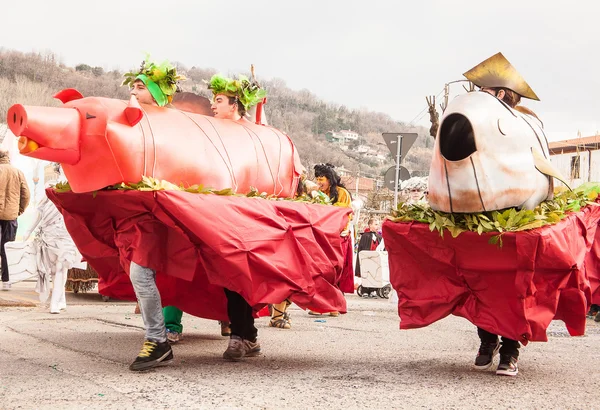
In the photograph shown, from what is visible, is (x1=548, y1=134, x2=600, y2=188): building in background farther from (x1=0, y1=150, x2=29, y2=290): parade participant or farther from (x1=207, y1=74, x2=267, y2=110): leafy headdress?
(x1=207, y1=74, x2=267, y2=110): leafy headdress

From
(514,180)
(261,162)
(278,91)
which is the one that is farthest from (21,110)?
(278,91)

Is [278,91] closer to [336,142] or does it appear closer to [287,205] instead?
[336,142]

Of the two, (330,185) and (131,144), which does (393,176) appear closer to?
(330,185)

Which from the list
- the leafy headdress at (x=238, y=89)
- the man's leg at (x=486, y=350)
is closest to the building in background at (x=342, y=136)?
the leafy headdress at (x=238, y=89)

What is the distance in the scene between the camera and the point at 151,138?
529 cm

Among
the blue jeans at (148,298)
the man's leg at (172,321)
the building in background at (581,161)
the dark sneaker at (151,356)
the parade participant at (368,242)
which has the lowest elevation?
the parade participant at (368,242)

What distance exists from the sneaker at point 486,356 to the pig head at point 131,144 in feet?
6.95

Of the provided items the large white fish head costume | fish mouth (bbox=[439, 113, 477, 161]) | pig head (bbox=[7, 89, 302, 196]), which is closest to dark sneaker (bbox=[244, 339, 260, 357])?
pig head (bbox=[7, 89, 302, 196])

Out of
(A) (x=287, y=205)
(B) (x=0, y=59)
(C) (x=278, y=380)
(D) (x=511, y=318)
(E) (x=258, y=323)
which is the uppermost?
(B) (x=0, y=59)

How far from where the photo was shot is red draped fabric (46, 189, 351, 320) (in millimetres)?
5109

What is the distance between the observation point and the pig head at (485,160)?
17.2 feet

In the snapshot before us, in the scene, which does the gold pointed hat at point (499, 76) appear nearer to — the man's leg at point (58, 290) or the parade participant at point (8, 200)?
the man's leg at point (58, 290)

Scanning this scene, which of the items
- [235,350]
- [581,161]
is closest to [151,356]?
[235,350]

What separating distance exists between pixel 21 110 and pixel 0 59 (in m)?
69.8
